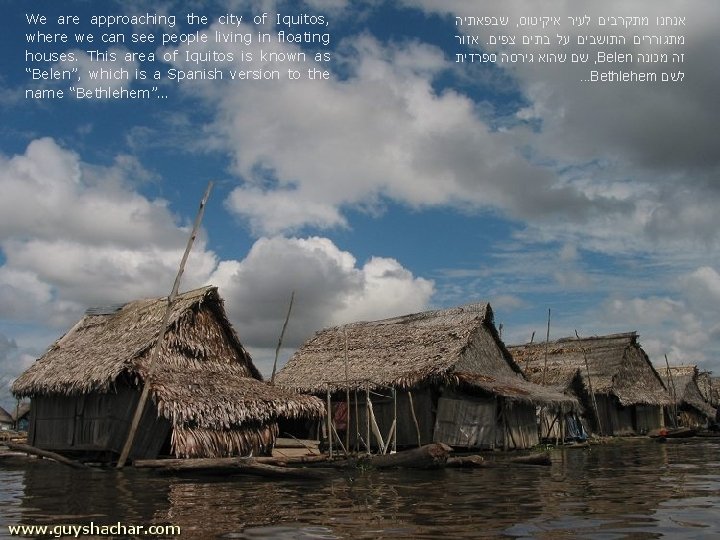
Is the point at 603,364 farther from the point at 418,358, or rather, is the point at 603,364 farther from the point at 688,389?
the point at 418,358

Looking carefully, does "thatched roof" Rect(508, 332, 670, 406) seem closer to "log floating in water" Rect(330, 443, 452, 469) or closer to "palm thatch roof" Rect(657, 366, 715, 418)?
"palm thatch roof" Rect(657, 366, 715, 418)

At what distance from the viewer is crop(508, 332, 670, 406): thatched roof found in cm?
3222

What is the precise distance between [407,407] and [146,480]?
10.2 metres

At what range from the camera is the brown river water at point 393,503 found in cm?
720

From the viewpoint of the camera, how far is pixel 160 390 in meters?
15.0

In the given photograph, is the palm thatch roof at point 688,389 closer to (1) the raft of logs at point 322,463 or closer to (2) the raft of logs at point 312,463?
(1) the raft of logs at point 322,463

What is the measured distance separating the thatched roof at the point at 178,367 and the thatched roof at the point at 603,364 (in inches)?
664

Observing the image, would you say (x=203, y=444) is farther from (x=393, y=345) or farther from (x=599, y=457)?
(x=599, y=457)

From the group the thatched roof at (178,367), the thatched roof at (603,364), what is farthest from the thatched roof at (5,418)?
the thatched roof at (603,364)

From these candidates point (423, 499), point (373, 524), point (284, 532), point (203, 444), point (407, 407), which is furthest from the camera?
point (407, 407)

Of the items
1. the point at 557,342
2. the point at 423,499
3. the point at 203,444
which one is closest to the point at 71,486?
the point at 203,444

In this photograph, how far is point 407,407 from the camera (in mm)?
21469

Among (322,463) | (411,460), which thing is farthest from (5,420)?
(411,460)

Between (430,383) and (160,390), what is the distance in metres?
8.67
